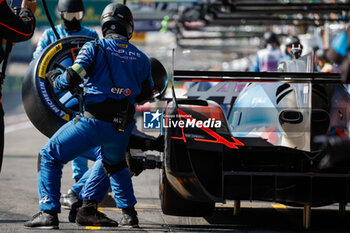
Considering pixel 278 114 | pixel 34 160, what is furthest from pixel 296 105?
pixel 34 160

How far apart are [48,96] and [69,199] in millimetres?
993

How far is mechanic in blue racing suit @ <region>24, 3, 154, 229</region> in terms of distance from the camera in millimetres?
6191

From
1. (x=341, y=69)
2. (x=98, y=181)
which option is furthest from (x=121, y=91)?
(x=341, y=69)

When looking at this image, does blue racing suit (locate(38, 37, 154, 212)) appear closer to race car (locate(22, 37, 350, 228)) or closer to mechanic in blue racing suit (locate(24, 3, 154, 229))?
mechanic in blue racing suit (locate(24, 3, 154, 229))

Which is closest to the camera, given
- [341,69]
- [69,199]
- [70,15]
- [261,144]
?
[341,69]

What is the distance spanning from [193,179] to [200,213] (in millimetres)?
666

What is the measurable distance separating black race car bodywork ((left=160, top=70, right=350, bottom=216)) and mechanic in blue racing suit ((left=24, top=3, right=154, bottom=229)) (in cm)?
43

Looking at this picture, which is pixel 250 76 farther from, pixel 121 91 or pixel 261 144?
pixel 121 91

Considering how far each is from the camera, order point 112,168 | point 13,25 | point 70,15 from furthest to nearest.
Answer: point 70,15 → point 112,168 → point 13,25

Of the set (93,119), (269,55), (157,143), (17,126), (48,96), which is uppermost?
(269,55)

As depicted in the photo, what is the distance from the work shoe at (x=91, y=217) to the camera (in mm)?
6496

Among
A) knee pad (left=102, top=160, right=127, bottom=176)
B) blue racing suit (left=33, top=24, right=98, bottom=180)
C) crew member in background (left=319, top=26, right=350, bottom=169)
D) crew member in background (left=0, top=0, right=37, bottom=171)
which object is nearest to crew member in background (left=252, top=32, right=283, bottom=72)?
blue racing suit (left=33, top=24, right=98, bottom=180)

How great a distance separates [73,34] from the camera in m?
8.13

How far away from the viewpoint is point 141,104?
689 cm
